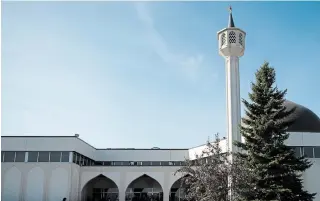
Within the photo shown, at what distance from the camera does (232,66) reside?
Result: 27.1 m

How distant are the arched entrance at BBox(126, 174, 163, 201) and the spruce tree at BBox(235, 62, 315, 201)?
16.6 meters

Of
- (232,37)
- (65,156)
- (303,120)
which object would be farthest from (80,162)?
(303,120)

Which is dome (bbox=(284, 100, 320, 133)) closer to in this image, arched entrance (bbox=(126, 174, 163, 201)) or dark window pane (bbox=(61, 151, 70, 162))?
arched entrance (bbox=(126, 174, 163, 201))

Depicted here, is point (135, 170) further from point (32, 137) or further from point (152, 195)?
point (32, 137)

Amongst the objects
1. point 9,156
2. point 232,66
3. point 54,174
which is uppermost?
point 232,66

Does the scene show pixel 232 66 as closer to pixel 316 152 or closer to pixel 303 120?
pixel 303 120

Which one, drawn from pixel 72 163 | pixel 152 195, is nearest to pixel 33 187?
pixel 72 163

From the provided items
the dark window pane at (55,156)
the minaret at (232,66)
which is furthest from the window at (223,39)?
the dark window pane at (55,156)

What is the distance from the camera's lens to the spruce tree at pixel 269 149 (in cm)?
1931

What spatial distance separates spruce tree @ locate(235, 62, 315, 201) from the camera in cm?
1931

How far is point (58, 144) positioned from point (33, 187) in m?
3.92

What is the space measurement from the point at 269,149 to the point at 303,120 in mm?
10467

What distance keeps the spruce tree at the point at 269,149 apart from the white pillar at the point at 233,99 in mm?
4236

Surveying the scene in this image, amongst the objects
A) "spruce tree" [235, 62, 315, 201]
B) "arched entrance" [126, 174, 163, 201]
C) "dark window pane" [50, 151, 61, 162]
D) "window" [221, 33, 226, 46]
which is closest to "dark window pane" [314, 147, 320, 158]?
"spruce tree" [235, 62, 315, 201]
